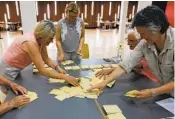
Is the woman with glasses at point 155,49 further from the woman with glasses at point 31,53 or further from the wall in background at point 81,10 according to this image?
the wall in background at point 81,10

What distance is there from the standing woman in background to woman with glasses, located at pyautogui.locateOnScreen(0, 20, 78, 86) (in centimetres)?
74

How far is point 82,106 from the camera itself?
4.76 feet

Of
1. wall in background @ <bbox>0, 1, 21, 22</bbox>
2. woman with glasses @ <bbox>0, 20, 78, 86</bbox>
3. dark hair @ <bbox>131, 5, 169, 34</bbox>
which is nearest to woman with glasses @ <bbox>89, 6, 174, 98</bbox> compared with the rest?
dark hair @ <bbox>131, 5, 169, 34</bbox>

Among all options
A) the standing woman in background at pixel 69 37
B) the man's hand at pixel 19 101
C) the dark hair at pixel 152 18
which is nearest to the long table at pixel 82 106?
the man's hand at pixel 19 101

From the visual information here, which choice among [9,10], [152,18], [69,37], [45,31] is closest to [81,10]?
[9,10]

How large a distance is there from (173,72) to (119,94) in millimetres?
494

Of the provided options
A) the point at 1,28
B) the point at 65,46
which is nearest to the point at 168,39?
the point at 65,46

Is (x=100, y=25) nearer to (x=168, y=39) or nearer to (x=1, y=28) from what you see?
(x=1, y=28)

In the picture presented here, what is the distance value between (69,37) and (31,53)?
116 centimetres

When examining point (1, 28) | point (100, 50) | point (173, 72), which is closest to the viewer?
point (173, 72)

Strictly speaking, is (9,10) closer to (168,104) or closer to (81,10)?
(81,10)

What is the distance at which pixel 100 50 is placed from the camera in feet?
22.0

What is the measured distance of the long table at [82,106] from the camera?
1324mm

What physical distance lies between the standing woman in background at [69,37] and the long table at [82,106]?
42.0 inches
